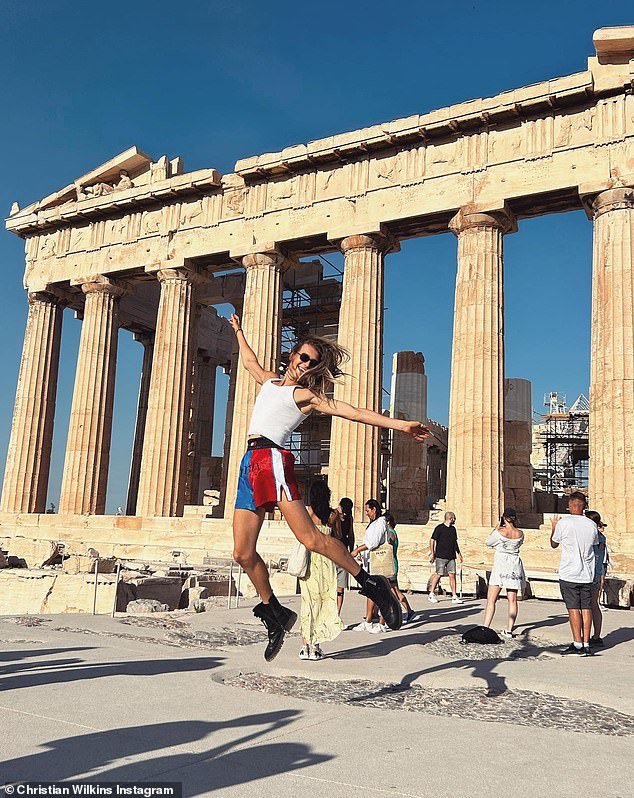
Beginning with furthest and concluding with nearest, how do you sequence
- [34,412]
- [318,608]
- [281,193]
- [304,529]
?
[34,412] < [281,193] < [318,608] < [304,529]

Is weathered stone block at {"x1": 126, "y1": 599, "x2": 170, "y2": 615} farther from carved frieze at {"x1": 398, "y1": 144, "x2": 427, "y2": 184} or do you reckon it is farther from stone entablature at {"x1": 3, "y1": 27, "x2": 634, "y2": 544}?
carved frieze at {"x1": 398, "y1": 144, "x2": 427, "y2": 184}

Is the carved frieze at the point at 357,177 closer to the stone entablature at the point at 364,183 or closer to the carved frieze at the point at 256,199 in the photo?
the stone entablature at the point at 364,183

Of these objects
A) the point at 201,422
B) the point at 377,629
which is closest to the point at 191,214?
the point at 201,422

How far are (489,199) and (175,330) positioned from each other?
39.2 ft

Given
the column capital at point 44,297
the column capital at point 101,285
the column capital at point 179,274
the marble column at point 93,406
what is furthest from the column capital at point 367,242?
the column capital at point 44,297

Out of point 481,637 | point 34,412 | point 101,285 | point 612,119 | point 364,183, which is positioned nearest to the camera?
point 481,637

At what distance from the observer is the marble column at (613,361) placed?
19109 mm

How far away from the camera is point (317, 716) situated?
4.87m

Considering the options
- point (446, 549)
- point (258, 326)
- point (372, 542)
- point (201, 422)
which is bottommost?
point (446, 549)

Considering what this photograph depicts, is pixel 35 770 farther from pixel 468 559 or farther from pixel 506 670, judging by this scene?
pixel 468 559

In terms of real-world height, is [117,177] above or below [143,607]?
above

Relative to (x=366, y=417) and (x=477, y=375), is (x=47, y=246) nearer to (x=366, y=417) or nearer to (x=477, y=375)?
(x=477, y=375)

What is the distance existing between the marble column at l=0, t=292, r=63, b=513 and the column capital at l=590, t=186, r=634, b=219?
857 inches

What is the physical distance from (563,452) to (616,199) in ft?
87.6
